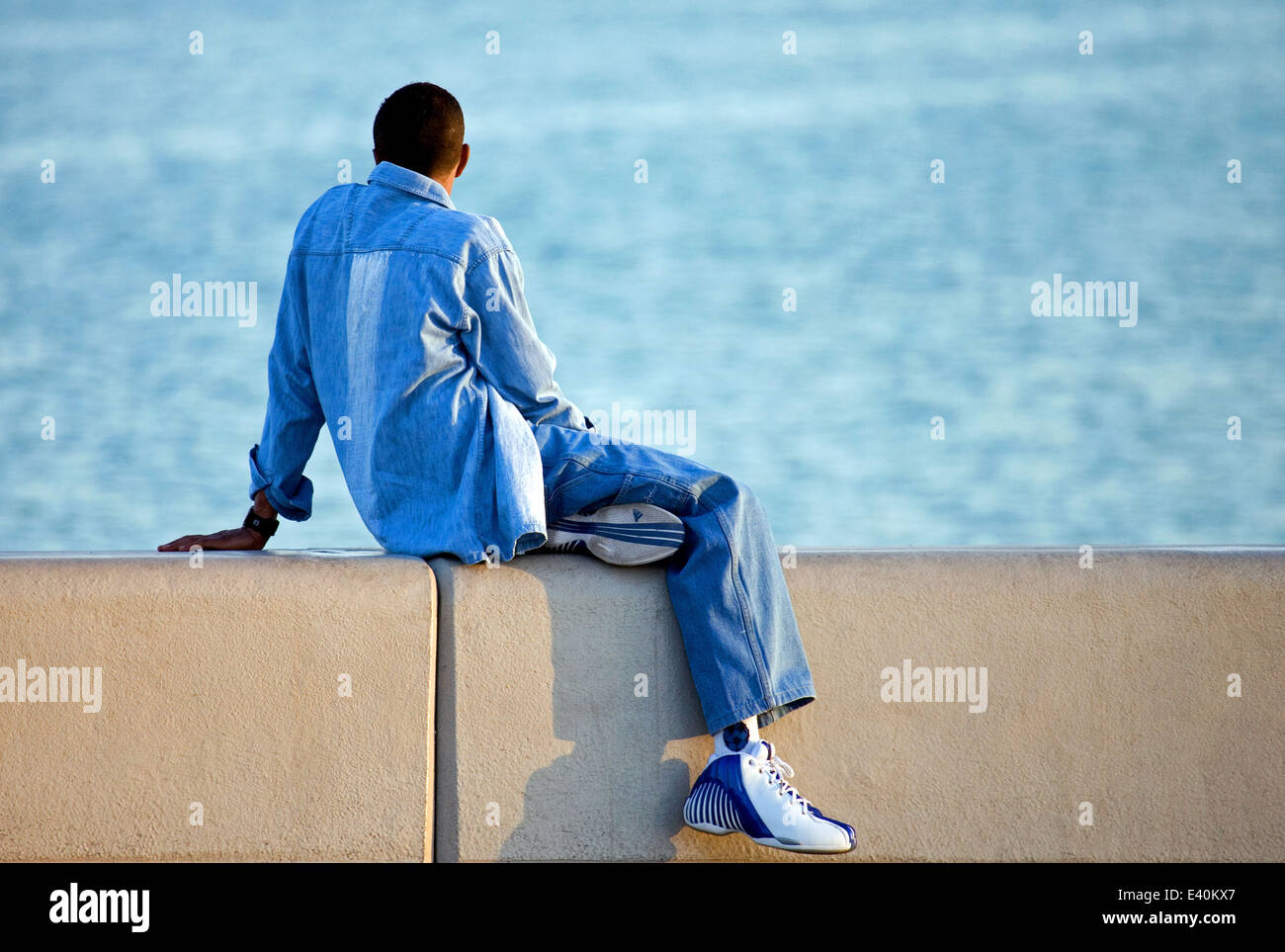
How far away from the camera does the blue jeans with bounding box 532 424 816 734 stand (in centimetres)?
221

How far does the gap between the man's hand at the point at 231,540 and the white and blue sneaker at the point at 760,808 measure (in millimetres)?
916

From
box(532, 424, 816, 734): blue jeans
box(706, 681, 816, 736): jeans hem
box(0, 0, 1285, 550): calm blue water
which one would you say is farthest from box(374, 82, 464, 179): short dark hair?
box(0, 0, 1285, 550): calm blue water

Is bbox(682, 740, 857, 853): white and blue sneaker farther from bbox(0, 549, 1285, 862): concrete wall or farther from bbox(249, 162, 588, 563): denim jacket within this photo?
bbox(249, 162, 588, 563): denim jacket

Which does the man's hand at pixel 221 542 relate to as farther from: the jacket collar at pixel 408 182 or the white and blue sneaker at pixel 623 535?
the jacket collar at pixel 408 182

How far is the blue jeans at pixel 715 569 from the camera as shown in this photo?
221 cm

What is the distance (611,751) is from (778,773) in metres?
0.27

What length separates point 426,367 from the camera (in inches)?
92.1

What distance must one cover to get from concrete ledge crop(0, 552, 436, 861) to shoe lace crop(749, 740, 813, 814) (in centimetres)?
53

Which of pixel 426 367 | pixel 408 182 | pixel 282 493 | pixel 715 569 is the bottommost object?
pixel 715 569

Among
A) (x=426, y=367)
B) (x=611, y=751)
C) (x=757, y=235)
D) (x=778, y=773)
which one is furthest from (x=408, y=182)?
(x=757, y=235)

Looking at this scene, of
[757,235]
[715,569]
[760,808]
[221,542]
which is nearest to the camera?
[760,808]

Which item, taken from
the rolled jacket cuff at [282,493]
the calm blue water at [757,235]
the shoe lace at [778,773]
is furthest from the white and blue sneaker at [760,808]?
the calm blue water at [757,235]

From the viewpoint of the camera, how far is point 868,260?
15367 millimetres

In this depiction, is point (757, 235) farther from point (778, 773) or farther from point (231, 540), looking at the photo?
point (778, 773)
